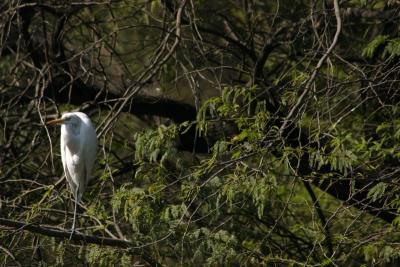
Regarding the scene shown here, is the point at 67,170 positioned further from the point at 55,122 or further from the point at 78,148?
Result: the point at 55,122

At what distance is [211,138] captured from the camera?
499cm

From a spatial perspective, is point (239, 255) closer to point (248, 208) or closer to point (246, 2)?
point (248, 208)

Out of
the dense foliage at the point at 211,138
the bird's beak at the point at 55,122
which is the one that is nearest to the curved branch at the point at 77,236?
the dense foliage at the point at 211,138

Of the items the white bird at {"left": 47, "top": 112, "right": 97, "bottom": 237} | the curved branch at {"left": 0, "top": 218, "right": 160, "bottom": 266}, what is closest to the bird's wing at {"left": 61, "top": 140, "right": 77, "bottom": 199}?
the white bird at {"left": 47, "top": 112, "right": 97, "bottom": 237}

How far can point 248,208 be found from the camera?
4.98 meters

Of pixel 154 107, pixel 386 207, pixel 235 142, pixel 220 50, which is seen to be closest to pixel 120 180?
pixel 154 107

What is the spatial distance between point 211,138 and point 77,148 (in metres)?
0.91

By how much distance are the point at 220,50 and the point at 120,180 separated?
39.7 inches

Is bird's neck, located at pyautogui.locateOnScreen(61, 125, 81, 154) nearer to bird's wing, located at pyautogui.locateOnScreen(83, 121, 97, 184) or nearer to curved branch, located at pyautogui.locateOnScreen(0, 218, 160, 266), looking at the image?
bird's wing, located at pyautogui.locateOnScreen(83, 121, 97, 184)

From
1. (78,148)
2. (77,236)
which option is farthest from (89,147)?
(77,236)

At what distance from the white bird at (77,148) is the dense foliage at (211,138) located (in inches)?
3.6

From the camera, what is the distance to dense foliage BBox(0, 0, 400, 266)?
365 cm

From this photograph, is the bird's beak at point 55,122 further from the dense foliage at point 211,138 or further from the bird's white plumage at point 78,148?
the dense foliage at point 211,138

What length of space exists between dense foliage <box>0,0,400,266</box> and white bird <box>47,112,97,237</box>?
0.30ft
